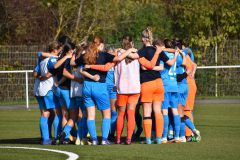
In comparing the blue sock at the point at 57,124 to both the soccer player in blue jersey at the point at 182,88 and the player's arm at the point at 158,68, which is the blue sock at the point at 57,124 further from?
the soccer player in blue jersey at the point at 182,88

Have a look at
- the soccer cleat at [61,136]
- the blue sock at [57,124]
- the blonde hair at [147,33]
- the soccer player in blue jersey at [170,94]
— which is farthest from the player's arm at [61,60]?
the soccer player in blue jersey at [170,94]

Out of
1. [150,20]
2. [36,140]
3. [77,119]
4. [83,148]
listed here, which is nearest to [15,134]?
[36,140]

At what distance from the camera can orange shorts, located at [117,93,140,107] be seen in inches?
715

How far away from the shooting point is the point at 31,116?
1166 inches

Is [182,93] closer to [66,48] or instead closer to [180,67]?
[180,67]

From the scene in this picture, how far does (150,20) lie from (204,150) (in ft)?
94.8

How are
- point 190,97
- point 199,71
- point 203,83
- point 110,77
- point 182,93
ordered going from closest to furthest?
point 182,93
point 190,97
point 110,77
point 199,71
point 203,83

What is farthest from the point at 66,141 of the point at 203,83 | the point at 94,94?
the point at 203,83

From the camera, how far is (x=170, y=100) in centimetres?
1909

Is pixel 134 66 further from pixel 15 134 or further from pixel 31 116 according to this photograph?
pixel 31 116

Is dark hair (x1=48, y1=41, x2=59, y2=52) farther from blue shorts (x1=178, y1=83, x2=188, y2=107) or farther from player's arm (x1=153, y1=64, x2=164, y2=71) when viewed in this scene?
blue shorts (x1=178, y1=83, x2=188, y2=107)

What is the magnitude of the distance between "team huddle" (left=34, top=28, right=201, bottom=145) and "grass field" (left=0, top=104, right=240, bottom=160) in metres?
0.55

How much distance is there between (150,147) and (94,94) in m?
1.54

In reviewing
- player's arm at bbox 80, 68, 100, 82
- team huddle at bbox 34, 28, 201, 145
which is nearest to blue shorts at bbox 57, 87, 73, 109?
team huddle at bbox 34, 28, 201, 145
